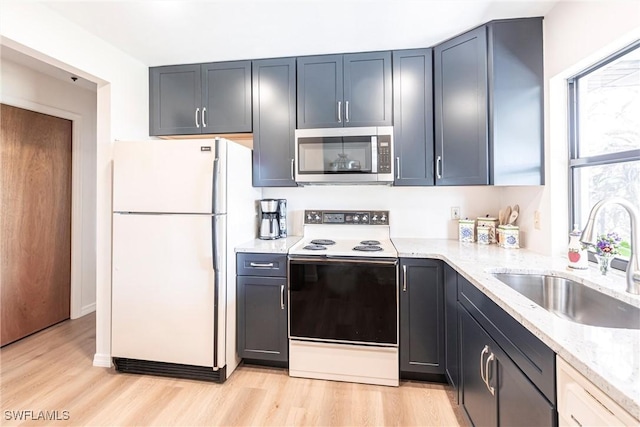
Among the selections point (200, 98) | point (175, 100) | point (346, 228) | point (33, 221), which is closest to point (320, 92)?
point (200, 98)

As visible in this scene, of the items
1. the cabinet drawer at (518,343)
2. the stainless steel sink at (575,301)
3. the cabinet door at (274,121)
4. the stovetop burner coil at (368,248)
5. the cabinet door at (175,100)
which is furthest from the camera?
the cabinet door at (175,100)

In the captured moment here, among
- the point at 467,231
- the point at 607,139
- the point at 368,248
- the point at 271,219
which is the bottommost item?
the point at 368,248

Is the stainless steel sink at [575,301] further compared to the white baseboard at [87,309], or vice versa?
the white baseboard at [87,309]

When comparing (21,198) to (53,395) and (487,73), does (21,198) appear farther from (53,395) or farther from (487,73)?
(487,73)

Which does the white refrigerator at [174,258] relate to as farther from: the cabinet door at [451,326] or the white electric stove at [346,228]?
the cabinet door at [451,326]

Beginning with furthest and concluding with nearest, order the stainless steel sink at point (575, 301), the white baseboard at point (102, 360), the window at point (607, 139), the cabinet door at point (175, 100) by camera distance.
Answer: the cabinet door at point (175, 100) < the white baseboard at point (102, 360) < the window at point (607, 139) < the stainless steel sink at point (575, 301)

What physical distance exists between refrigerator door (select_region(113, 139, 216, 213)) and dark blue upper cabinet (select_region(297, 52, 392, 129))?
2.73ft

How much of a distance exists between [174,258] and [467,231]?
2.22m

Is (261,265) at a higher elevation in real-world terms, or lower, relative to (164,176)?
lower

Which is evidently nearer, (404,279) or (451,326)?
(451,326)

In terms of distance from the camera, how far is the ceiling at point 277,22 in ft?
5.60

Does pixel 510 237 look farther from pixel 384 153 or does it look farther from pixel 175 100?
pixel 175 100

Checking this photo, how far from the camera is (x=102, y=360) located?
217 centimetres

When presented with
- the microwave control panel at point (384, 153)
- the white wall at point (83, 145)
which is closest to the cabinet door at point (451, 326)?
the microwave control panel at point (384, 153)
